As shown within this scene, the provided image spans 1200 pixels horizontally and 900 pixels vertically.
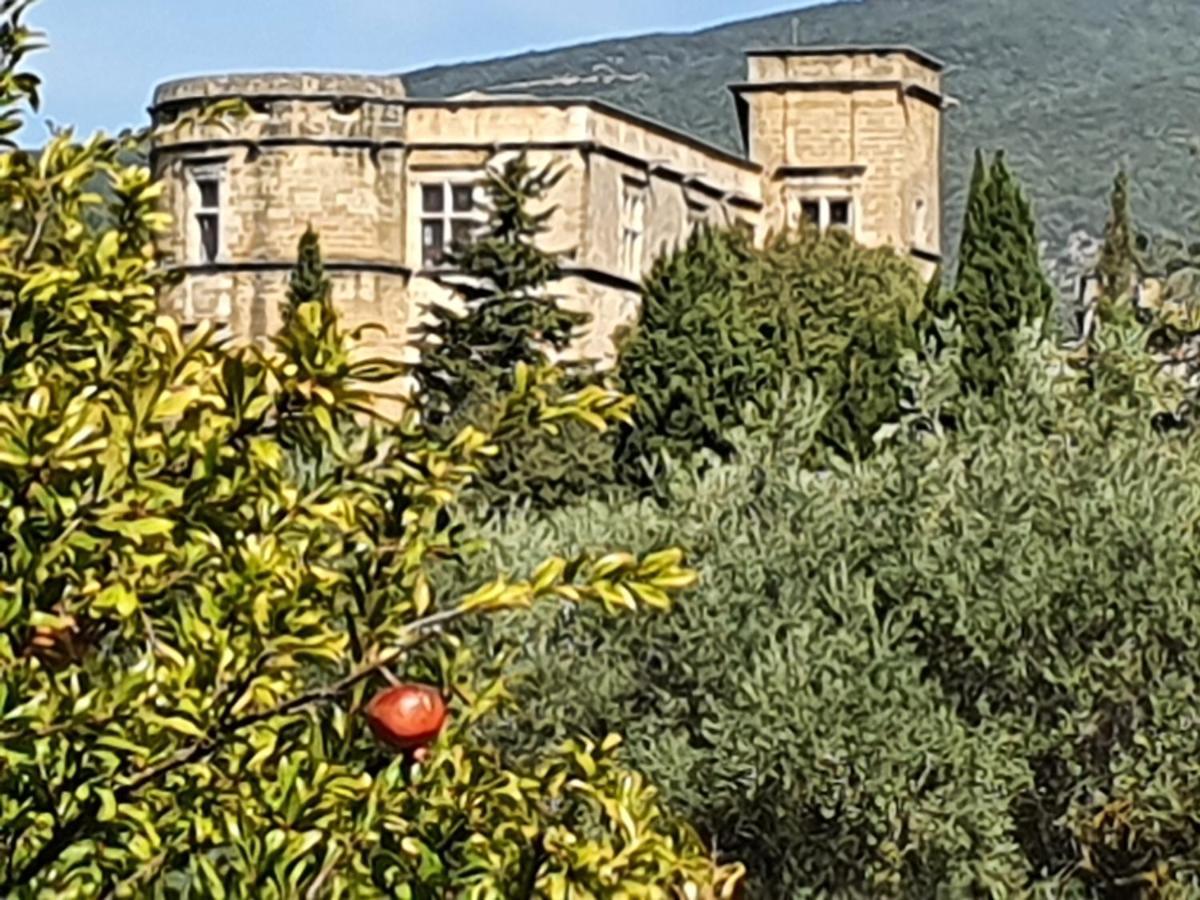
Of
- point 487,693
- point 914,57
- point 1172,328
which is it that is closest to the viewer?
point 487,693

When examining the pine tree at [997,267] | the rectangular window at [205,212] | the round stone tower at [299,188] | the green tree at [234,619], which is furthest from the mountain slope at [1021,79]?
the green tree at [234,619]

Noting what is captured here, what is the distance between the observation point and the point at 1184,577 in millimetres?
13219

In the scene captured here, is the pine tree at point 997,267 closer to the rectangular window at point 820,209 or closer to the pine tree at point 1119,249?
the rectangular window at point 820,209

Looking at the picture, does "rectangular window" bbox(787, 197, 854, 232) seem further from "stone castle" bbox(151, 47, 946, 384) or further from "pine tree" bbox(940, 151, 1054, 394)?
"pine tree" bbox(940, 151, 1054, 394)

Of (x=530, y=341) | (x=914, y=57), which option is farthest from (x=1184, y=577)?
(x=914, y=57)

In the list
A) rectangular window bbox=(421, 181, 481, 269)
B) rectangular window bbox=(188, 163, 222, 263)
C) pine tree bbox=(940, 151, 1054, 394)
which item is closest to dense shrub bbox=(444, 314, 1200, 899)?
pine tree bbox=(940, 151, 1054, 394)

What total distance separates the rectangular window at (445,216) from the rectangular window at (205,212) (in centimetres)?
310

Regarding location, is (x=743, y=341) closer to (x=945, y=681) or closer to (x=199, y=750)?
(x=945, y=681)

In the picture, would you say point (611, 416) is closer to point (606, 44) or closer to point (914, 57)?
point (914, 57)

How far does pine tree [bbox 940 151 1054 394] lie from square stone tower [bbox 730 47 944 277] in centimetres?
1157

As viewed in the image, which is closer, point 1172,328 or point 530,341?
point 1172,328

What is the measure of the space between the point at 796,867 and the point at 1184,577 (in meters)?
2.10

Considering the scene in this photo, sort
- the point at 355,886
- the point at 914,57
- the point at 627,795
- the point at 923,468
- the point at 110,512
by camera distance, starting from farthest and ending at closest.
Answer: the point at 914,57, the point at 923,468, the point at 627,795, the point at 355,886, the point at 110,512

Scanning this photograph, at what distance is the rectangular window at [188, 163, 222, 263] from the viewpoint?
46.0 meters
